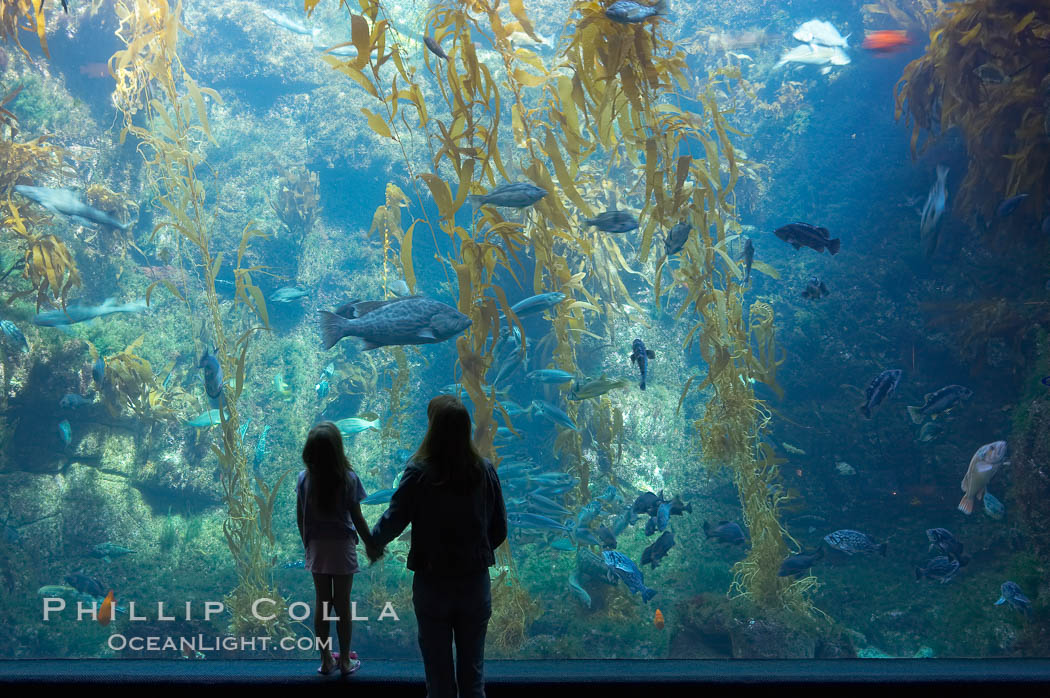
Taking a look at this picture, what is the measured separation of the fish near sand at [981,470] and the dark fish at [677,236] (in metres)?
3.19

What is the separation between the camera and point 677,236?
3711 mm

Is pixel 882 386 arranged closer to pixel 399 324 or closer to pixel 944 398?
pixel 944 398

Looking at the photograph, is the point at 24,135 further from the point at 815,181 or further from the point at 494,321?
the point at 815,181

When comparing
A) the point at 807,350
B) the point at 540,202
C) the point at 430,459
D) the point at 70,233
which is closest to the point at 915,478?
the point at 807,350

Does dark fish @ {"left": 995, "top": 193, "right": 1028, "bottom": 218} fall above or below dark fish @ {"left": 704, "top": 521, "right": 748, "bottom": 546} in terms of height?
above

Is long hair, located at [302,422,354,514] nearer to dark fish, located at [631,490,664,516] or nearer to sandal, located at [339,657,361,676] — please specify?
sandal, located at [339,657,361,676]

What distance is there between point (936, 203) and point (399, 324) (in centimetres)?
428

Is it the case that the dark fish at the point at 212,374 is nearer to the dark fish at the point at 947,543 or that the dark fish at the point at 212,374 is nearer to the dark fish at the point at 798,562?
the dark fish at the point at 798,562

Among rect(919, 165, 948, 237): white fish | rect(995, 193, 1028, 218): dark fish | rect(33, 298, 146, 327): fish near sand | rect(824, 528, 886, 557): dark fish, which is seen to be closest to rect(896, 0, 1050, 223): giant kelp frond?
rect(995, 193, 1028, 218): dark fish

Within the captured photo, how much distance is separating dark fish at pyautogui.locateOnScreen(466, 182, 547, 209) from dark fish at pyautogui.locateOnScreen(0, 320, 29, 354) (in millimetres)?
5471

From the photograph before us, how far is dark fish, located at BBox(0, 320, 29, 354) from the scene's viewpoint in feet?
18.2

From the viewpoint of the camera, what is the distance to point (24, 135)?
838cm

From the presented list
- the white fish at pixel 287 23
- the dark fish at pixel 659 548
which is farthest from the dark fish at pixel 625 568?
the white fish at pixel 287 23

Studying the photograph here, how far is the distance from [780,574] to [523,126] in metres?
3.99
